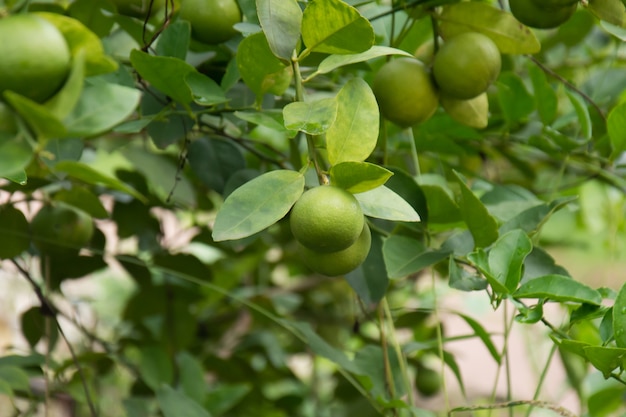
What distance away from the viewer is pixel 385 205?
1.65 ft

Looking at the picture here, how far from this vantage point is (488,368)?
280 centimetres

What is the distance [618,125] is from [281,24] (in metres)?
0.36

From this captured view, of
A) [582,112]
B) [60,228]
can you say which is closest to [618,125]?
[582,112]

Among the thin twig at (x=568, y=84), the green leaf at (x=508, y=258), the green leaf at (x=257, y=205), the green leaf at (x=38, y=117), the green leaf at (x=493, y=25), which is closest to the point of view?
the green leaf at (x=38, y=117)

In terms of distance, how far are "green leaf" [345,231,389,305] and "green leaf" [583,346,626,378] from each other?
197 millimetres

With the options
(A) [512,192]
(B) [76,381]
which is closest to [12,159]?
(A) [512,192]

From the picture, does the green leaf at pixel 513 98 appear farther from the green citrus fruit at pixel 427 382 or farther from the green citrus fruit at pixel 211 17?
the green citrus fruit at pixel 427 382

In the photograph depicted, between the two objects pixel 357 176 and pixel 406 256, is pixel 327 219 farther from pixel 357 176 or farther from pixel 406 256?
pixel 406 256

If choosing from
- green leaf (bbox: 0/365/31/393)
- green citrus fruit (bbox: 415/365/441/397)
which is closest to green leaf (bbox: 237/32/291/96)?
green leaf (bbox: 0/365/31/393)

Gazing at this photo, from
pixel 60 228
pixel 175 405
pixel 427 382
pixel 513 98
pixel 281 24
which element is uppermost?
pixel 281 24

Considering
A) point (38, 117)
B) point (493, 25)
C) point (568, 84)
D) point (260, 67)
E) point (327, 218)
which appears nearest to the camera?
point (38, 117)

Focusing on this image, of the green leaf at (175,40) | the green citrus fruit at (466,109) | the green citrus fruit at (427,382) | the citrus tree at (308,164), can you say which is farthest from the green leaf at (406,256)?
the green citrus fruit at (427,382)

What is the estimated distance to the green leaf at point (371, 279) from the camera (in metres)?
0.71

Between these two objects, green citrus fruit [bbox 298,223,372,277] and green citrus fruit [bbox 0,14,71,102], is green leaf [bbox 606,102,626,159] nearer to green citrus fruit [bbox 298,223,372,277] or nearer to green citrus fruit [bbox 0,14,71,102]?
green citrus fruit [bbox 298,223,372,277]
